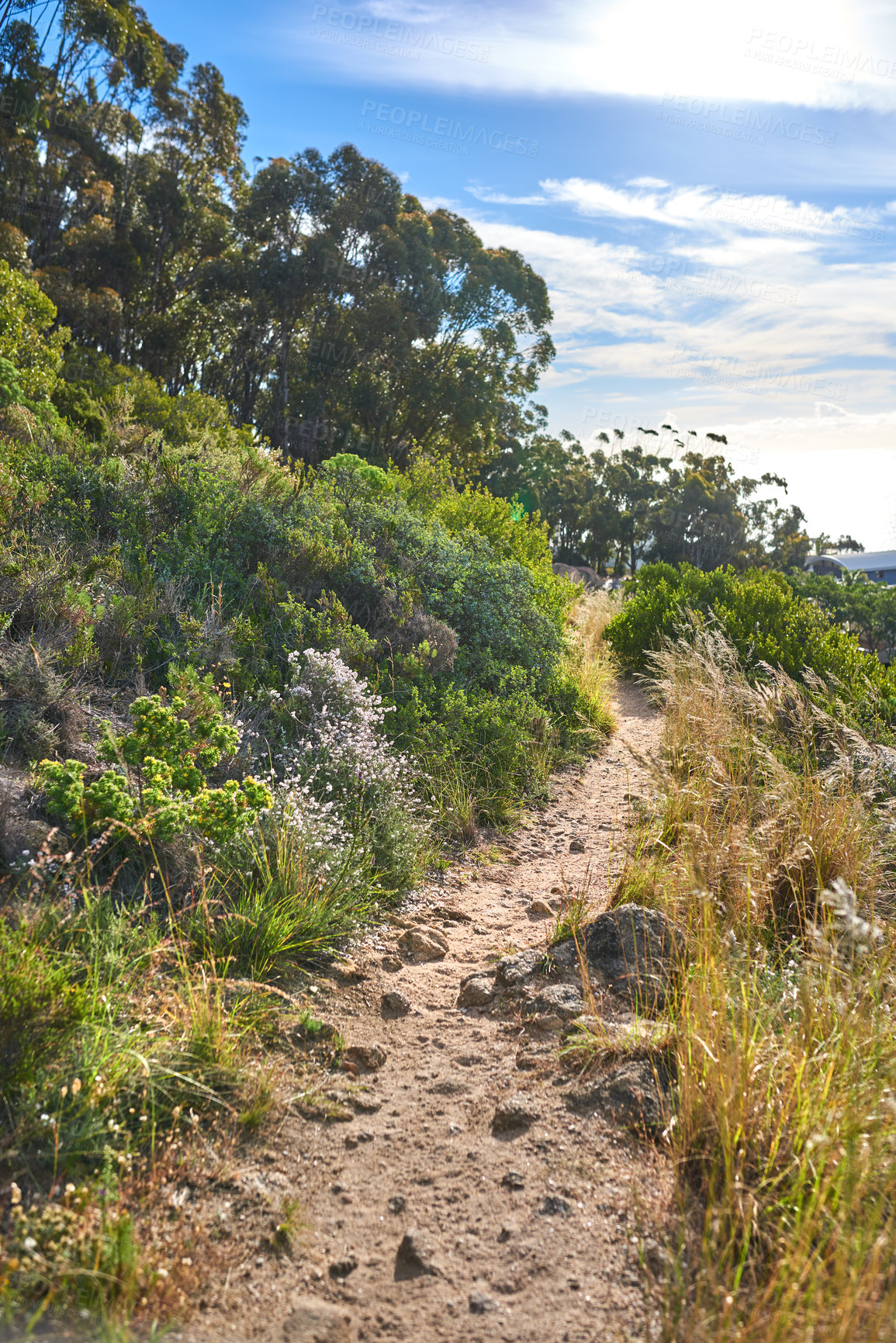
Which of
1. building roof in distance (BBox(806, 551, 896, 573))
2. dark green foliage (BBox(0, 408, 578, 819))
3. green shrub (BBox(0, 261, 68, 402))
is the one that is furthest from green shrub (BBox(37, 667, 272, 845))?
building roof in distance (BBox(806, 551, 896, 573))

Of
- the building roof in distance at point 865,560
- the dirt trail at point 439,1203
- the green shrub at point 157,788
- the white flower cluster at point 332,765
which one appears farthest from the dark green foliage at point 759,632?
the building roof in distance at point 865,560

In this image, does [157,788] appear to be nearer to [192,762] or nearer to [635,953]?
[192,762]

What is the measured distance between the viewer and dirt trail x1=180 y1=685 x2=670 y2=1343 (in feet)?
6.44

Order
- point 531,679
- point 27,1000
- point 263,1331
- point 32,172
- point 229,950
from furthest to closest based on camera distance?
point 32,172 → point 531,679 → point 229,950 → point 27,1000 → point 263,1331

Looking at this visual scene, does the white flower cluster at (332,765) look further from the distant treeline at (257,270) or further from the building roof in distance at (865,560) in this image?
the building roof in distance at (865,560)

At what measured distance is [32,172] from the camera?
20312mm

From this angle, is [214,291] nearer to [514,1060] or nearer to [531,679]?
[531,679]

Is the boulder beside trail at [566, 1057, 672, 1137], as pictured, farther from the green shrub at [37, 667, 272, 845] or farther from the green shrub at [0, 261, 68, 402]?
the green shrub at [0, 261, 68, 402]

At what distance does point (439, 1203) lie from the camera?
238 centimetres

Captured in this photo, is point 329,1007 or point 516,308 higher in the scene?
point 516,308

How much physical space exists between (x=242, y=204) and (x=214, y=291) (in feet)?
9.44

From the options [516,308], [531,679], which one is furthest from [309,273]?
[531,679]

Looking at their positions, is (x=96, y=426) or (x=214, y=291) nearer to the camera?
(x=96, y=426)

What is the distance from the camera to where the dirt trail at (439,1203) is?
196 cm
